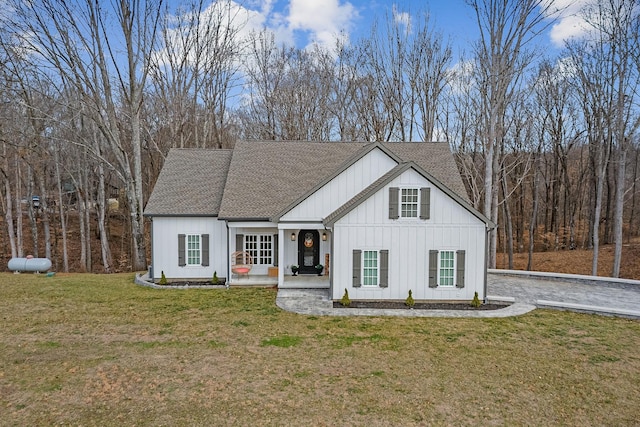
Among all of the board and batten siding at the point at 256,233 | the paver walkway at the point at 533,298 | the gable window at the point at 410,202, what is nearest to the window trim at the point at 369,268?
the paver walkway at the point at 533,298

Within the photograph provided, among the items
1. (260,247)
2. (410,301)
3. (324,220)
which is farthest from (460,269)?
(260,247)

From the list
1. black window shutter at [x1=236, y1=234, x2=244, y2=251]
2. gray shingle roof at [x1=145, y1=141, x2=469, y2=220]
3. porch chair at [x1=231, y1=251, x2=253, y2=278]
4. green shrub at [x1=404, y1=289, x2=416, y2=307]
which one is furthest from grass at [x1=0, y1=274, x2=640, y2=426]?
gray shingle roof at [x1=145, y1=141, x2=469, y2=220]

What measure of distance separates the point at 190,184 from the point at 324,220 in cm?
792

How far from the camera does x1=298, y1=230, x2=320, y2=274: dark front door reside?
1641 cm

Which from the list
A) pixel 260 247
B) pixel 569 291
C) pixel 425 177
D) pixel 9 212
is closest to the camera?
pixel 425 177

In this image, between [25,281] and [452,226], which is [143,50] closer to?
[25,281]

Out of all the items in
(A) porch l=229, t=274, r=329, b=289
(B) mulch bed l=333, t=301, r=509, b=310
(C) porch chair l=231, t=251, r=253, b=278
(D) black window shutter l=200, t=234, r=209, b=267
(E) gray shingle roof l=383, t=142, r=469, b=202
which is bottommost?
(B) mulch bed l=333, t=301, r=509, b=310

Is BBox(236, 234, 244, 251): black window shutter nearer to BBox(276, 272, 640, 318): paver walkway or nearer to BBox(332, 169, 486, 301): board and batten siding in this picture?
BBox(276, 272, 640, 318): paver walkway

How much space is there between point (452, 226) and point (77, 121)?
2675cm

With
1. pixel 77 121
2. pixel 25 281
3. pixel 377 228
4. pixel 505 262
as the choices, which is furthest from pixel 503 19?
pixel 77 121

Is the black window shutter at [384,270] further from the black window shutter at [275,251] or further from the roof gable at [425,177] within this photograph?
the black window shutter at [275,251]

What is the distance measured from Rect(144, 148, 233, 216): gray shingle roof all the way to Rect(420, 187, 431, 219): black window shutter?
8.64 metres

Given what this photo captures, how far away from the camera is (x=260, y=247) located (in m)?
16.8

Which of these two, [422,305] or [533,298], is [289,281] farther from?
[533,298]
